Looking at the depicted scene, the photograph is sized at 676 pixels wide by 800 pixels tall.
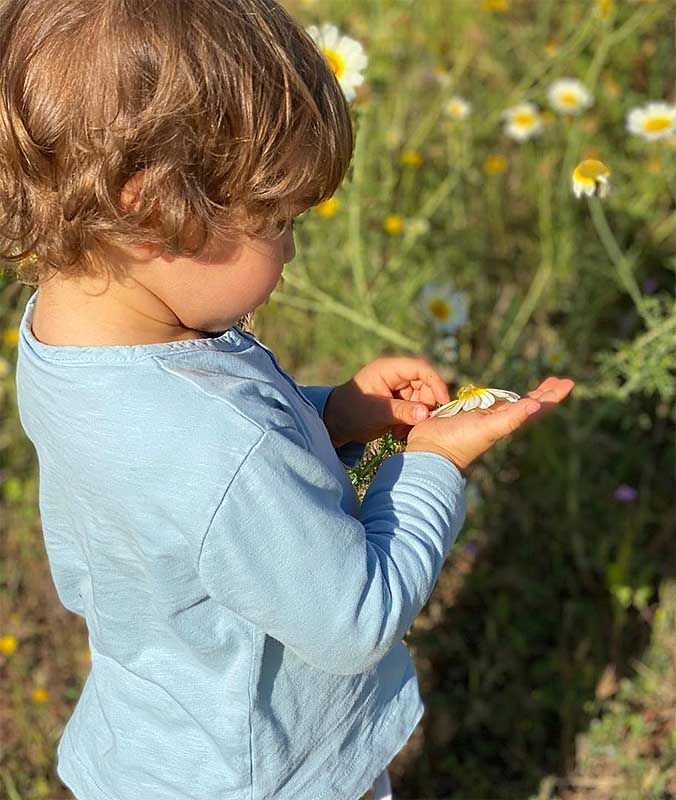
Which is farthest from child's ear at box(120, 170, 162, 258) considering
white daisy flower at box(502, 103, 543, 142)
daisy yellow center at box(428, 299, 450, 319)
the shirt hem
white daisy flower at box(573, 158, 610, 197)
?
white daisy flower at box(502, 103, 543, 142)

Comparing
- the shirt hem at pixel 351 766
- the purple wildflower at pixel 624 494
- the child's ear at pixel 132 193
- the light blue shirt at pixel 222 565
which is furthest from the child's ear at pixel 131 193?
the purple wildflower at pixel 624 494

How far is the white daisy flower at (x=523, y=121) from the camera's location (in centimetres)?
222

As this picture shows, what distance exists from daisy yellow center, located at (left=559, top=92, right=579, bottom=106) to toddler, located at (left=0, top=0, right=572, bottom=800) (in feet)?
4.88

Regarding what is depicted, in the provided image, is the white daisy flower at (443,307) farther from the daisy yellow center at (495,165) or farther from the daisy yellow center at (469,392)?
the daisy yellow center at (469,392)

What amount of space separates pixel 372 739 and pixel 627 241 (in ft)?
4.92

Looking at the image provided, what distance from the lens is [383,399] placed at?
1027 mm

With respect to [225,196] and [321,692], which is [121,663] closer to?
[321,692]

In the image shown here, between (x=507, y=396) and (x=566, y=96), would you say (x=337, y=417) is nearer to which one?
(x=507, y=396)

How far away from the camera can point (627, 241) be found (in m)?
2.22

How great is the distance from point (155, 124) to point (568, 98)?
167 centimetres

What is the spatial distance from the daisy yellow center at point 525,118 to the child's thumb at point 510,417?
1.51m

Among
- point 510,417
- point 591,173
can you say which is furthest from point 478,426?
point 591,173

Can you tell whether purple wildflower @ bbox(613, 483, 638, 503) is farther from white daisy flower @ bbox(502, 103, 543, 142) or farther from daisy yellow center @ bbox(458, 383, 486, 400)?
daisy yellow center @ bbox(458, 383, 486, 400)

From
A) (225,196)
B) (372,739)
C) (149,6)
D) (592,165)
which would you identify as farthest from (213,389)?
(592,165)
